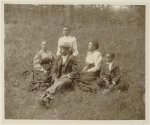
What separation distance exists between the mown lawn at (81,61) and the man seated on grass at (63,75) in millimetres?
42

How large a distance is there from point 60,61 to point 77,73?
5.2 inches

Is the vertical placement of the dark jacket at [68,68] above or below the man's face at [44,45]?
below

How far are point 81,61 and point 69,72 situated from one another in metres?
0.10

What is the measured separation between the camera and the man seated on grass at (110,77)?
1.96 m

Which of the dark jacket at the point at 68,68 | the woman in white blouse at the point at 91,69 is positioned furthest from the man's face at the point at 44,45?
the woman in white blouse at the point at 91,69

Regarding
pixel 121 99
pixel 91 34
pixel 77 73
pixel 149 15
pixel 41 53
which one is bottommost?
pixel 121 99

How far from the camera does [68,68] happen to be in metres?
1.95

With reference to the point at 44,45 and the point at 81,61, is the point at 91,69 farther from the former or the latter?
Result: the point at 44,45

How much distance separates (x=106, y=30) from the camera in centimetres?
197

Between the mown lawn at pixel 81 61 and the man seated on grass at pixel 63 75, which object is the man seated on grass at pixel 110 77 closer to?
→ the mown lawn at pixel 81 61

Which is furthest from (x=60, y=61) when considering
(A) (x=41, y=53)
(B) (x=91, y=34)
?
(B) (x=91, y=34)

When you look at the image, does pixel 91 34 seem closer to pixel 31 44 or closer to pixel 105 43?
pixel 105 43

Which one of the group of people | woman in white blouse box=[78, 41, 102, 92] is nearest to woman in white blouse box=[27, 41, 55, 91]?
the group of people

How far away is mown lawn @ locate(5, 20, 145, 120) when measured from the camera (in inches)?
76.9
